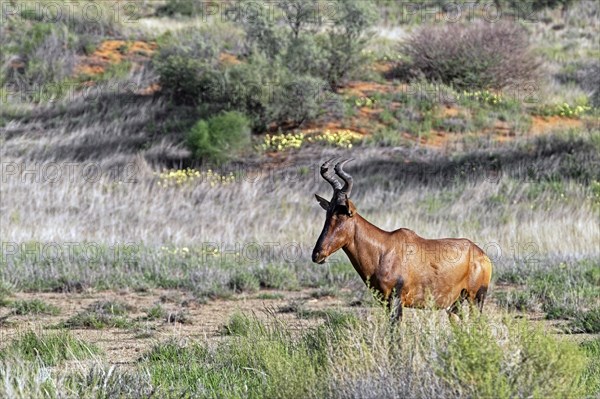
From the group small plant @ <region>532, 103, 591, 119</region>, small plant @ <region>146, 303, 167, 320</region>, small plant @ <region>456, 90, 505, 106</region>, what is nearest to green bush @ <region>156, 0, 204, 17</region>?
small plant @ <region>456, 90, 505, 106</region>

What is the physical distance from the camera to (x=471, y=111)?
28.4m

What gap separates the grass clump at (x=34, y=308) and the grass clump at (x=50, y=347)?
303cm

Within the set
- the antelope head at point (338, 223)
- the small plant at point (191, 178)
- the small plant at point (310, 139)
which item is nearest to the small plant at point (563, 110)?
the small plant at point (310, 139)

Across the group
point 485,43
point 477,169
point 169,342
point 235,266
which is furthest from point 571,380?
point 485,43

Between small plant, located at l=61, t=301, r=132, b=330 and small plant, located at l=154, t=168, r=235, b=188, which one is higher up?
small plant, located at l=61, t=301, r=132, b=330

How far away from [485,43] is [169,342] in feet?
74.8

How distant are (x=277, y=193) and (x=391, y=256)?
13.1 m

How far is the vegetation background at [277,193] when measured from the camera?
702 cm

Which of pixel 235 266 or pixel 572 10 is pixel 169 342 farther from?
pixel 572 10

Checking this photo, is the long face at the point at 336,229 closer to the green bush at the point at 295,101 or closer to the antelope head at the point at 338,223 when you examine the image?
the antelope head at the point at 338,223

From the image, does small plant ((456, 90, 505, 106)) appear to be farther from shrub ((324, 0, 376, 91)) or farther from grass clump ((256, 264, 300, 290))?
grass clump ((256, 264, 300, 290))

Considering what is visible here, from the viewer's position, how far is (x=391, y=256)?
8.59 metres

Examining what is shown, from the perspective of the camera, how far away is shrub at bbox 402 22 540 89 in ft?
98.7

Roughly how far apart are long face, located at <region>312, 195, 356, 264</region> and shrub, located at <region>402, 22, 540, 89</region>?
22341 mm
